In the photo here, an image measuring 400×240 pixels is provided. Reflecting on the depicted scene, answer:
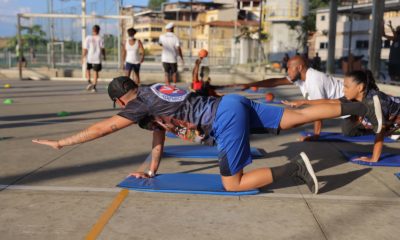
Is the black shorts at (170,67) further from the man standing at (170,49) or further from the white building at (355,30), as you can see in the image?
the white building at (355,30)

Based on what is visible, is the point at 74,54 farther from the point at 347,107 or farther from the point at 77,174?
the point at 347,107

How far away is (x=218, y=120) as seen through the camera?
383 cm

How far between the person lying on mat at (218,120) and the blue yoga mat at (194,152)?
5.01 feet

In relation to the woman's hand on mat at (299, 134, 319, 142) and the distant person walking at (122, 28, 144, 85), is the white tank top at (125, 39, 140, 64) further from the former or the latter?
the woman's hand on mat at (299, 134, 319, 142)

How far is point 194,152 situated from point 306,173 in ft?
6.39

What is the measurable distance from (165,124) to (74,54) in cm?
1777

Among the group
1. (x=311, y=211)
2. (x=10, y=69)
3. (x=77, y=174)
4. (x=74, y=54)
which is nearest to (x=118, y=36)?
(x=74, y=54)

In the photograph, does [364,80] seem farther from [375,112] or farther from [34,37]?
[34,37]

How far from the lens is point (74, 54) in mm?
20594

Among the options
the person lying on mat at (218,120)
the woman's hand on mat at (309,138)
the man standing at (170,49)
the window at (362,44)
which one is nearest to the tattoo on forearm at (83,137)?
the person lying on mat at (218,120)

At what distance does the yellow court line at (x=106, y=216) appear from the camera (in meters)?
3.17

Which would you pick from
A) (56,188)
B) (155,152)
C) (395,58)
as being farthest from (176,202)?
(395,58)

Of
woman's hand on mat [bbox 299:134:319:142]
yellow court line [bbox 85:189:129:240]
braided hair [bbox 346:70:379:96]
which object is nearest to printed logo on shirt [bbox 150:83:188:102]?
yellow court line [bbox 85:189:129:240]

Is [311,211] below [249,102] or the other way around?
below
